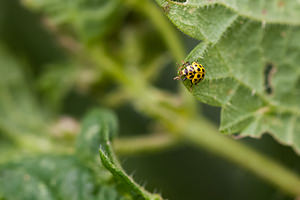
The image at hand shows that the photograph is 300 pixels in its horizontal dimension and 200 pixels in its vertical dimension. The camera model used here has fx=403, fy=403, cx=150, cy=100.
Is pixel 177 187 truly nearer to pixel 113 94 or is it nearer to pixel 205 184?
pixel 205 184

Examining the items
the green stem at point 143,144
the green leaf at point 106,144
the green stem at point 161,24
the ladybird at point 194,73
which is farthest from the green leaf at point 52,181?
the green stem at point 161,24

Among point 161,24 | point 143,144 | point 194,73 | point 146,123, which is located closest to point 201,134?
point 143,144

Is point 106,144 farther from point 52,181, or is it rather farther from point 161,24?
point 161,24

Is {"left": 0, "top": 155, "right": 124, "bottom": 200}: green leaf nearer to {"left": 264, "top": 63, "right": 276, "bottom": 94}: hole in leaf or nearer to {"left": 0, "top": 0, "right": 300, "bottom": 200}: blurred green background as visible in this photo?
{"left": 264, "top": 63, "right": 276, "bottom": 94}: hole in leaf

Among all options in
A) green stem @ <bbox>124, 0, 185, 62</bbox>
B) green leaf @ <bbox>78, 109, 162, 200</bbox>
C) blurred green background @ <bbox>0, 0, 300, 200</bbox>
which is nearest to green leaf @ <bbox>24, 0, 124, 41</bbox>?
green stem @ <bbox>124, 0, 185, 62</bbox>

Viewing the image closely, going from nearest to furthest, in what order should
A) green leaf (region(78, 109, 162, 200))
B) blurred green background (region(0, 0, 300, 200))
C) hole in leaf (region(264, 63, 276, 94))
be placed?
green leaf (region(78, 109, 162, 200))
hole in leaf (region(264, 63, 276, 94))
blurred green background (region(0, 0, 300, 200))

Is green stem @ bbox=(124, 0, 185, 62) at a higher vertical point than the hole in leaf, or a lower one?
higher

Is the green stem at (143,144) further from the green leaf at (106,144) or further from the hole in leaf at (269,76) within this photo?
the hole in leaf at (269,76)
